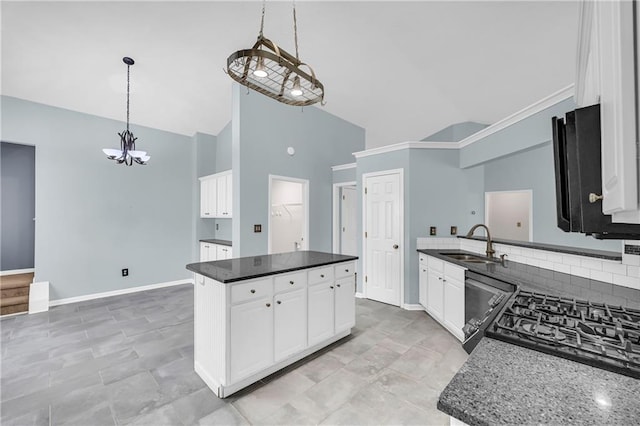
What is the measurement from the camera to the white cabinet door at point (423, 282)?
11.8 ft

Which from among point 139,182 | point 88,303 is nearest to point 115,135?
point 139,182

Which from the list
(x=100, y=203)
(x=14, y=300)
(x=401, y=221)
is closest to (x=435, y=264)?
(x=401, y=221)

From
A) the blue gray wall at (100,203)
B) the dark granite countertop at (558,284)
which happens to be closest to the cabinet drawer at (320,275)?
the dark granite countertop at (558,284)

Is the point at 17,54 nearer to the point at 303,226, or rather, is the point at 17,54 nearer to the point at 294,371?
the point at 303,226

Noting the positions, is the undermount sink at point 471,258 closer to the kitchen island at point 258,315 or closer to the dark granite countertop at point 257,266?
the dark granite countertop at point 257,266

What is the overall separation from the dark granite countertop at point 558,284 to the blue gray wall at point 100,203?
5082 millimetres

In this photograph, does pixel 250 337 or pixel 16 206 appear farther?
pixel 16 206

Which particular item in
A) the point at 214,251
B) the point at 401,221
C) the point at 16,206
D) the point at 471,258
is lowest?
the point at 214,251

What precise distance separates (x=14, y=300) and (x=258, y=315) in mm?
4082

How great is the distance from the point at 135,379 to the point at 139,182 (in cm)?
369

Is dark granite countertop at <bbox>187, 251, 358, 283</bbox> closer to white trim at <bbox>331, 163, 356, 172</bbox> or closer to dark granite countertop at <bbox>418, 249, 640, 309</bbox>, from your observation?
dark granite countertop at <bbox>418, 249, 640, 309</bbox>

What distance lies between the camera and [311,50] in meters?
3.49

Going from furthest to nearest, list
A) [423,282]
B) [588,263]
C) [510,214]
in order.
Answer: [510,214], [423,282], [588,263]

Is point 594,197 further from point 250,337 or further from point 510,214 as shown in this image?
point 510,214
